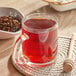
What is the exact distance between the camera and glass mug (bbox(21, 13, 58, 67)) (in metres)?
0.70

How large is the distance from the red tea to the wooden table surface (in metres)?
0.08

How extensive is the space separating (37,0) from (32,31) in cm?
56

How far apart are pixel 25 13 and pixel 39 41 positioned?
42 centimetres

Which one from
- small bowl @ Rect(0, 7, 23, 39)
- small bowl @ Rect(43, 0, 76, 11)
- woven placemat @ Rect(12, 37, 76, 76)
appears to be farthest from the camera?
small bowl @ Rect(43, 0, 76, 11)

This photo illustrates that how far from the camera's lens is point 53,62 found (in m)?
0.74

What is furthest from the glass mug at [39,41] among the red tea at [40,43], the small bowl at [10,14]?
the small bowl at [10,14]

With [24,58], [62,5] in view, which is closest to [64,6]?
[62,5]

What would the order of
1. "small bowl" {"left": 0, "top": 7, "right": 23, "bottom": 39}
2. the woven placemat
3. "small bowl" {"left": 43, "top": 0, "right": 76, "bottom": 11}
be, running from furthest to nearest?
"small bowl" {"left": 43, "top": 0, "right": 76, "bottom": 11}
"small bowl" {"left": 0, "top": 7, "right": 23, "bottom": 39}
the woven placemat

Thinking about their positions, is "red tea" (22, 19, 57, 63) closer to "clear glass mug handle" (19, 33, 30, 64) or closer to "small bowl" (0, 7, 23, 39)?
"clear glass mug handle" (19, 33, 30, 64)

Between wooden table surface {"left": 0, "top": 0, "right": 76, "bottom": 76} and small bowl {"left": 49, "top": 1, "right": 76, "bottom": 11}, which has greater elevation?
small bowl {"left": 49, "top": 1, "right": 76, "bottom": 11}

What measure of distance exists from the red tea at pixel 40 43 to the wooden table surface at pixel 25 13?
78 millimetres

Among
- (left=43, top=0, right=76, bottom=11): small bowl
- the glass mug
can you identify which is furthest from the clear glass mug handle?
(left=43, top=0, right=76, bottom=11): small bowl

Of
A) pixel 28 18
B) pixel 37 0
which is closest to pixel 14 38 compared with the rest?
pixel 28 18

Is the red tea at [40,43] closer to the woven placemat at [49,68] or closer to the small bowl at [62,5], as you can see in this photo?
the woven placemat at [49,68]
